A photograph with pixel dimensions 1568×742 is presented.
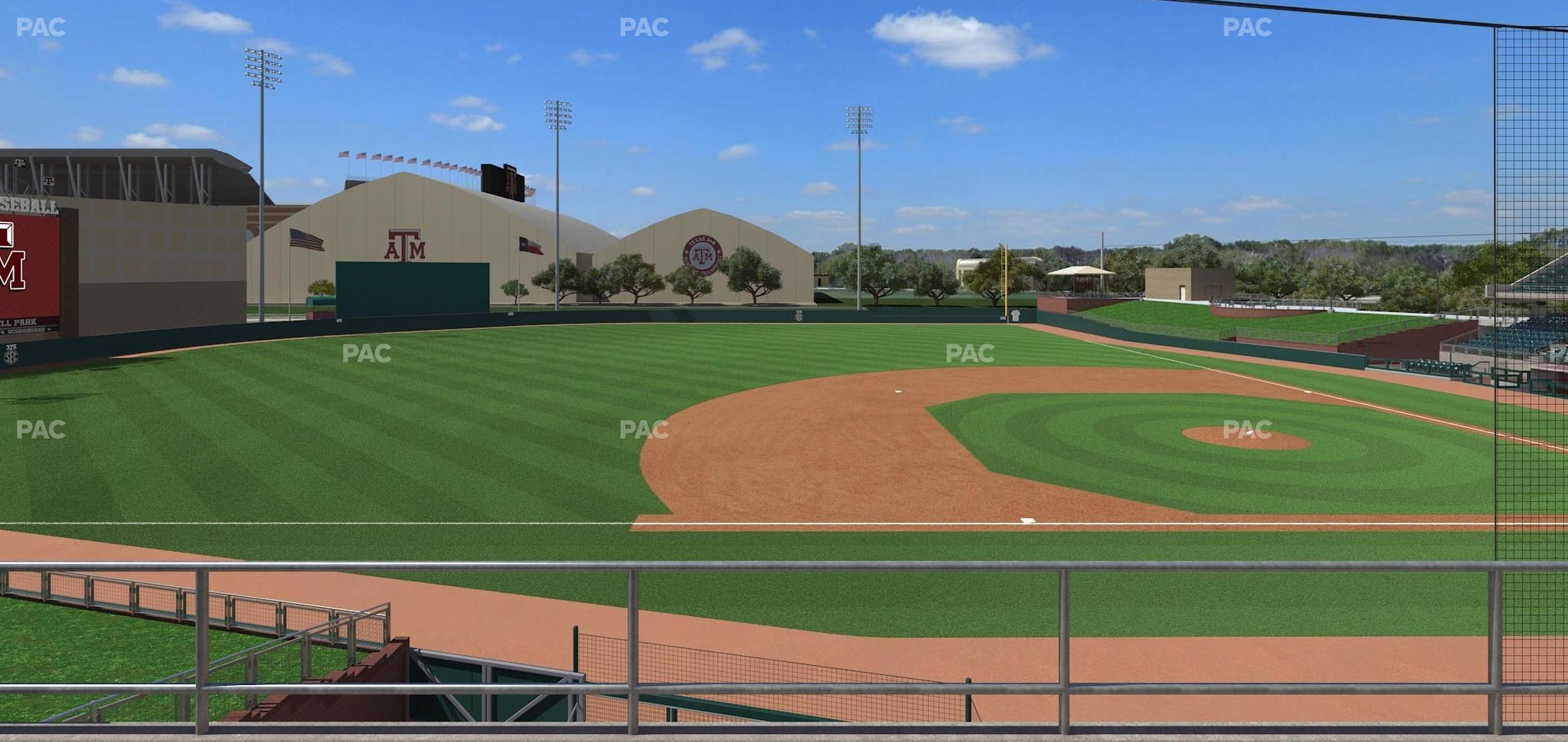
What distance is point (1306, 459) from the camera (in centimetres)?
2297

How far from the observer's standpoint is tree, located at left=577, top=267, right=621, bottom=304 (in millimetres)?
106625

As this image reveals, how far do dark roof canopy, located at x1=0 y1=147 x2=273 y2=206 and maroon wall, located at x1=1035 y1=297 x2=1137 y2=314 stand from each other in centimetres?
6629

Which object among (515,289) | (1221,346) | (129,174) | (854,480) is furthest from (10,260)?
(515,289)

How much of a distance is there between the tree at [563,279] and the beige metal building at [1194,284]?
199 ft

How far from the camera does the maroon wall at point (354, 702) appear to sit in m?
10.7

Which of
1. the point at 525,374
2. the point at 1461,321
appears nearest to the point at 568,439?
the point at 525,374

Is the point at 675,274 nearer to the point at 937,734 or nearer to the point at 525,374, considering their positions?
the point at 525,374

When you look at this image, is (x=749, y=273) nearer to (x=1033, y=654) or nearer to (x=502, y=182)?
(x=502, y=182)

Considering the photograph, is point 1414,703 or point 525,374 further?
point 525,374

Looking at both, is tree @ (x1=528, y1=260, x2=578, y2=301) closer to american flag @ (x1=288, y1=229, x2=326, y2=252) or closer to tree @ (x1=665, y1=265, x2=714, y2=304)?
tree @ (x1=665, y1=265, x2=714, y2=304)

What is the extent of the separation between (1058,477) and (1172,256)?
596ft

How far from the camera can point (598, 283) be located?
107 m

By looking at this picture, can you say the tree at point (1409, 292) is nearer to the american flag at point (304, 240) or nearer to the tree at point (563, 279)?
the tree at point (563, 279)

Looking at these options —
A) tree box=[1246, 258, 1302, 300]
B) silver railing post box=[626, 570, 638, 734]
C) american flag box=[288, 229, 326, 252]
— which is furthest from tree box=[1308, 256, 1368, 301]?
silver railing post box=[626, 570, 638, 734]
